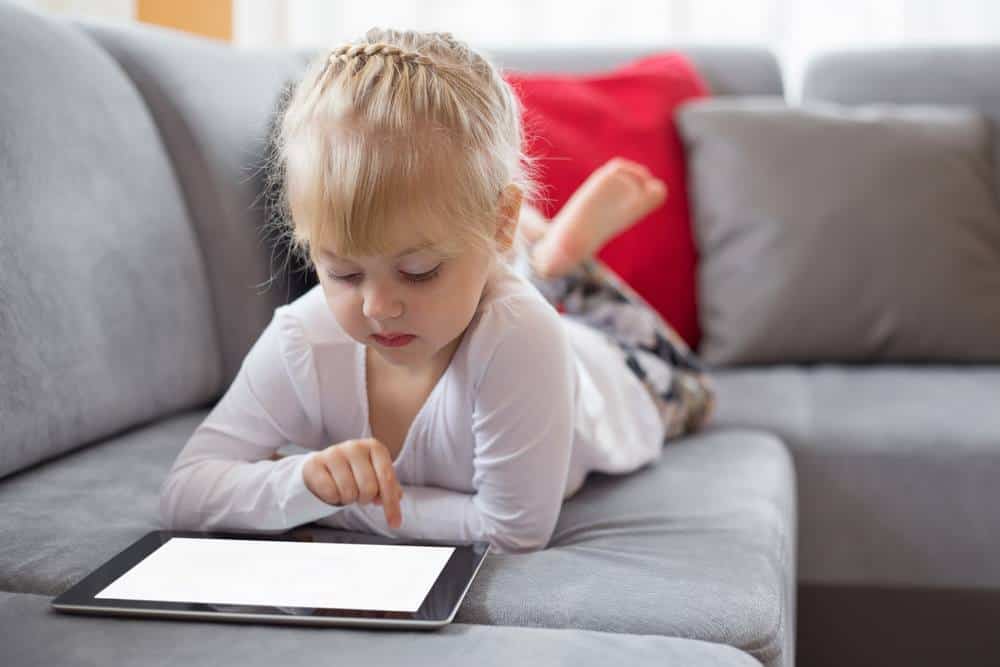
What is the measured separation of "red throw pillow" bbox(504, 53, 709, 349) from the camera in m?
1.85

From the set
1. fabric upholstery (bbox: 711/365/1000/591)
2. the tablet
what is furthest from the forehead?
fabric upholstery (bbox: 711/365/1000/591)

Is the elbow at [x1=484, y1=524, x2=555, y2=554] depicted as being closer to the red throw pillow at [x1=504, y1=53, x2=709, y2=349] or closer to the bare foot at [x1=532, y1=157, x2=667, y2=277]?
the bare foot at [x1=532, y1=157, x2=667, y2=277]

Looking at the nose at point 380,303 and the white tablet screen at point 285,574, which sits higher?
the nose at point 380,303

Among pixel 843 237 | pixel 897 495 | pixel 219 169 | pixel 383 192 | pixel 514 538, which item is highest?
pixel 383 192

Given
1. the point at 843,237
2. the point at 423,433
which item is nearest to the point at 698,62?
the point at 843,237

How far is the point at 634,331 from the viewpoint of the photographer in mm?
1604

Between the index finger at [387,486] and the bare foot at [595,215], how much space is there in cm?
62

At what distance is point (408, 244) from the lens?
0.90 metres

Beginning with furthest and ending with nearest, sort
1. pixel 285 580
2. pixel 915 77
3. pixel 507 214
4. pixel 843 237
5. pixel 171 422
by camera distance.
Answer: pixel 915 77 → pixel 843 237 → pixel 171 422 → pixel 507 214 → pixel 285 580

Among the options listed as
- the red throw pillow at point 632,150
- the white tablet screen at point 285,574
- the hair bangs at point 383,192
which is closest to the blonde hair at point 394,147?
the hair bangs at point 383,192

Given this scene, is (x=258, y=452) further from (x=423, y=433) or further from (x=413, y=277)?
(x=413, y=277)

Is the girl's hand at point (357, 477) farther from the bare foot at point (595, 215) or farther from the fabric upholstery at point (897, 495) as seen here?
the fabric upholstery at point (897, 495)

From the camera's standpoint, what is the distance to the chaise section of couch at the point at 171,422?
79 cm

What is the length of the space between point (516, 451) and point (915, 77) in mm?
1418
